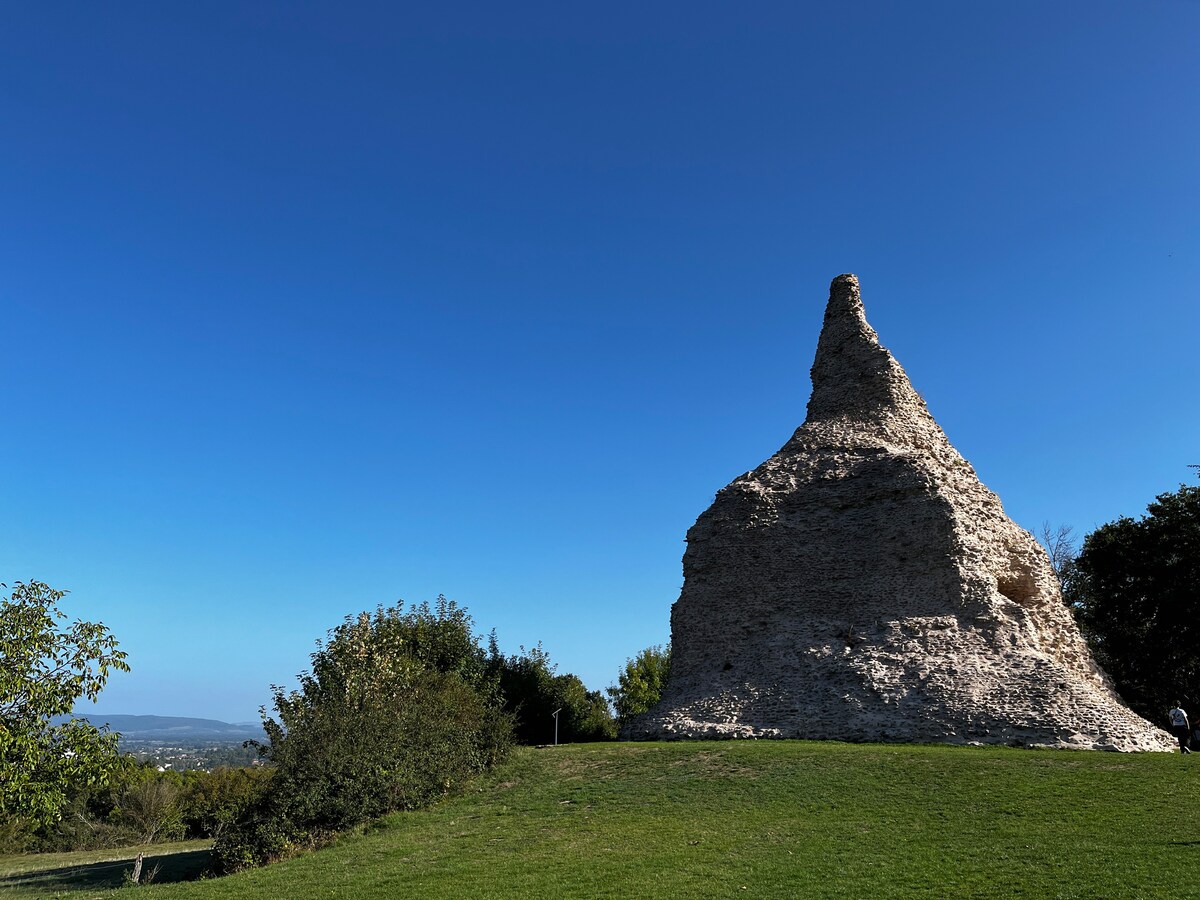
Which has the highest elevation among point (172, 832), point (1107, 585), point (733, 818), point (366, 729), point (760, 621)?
point (1107, 585)

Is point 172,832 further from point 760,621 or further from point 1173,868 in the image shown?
point 1173,868

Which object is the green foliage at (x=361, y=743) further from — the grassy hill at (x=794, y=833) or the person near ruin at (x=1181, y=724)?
the person near ruin at (x=1181, y=724)

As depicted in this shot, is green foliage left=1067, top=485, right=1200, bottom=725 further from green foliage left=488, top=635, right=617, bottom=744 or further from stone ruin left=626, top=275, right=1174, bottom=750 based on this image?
green foliage left=488, top=635, right=617, bottom=744

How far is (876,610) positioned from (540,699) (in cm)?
1776

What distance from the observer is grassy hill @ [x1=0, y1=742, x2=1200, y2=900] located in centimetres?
1124

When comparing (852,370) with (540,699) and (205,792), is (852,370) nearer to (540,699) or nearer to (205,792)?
(540,699)

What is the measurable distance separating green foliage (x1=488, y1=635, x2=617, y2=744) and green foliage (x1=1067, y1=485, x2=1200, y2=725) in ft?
82.4

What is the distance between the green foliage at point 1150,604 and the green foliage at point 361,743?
30534mm

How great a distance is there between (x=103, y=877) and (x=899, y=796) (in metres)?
20.2

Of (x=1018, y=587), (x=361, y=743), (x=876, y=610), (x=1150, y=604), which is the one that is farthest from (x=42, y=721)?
(x=1150, y=604)

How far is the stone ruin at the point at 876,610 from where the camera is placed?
23.3 metres

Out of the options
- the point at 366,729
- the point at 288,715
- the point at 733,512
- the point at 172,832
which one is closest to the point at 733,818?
the point at 366,729

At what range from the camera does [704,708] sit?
27391 millimetres

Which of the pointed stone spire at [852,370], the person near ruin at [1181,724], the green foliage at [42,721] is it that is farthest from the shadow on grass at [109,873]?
the pointed stone spire at [852,370]
